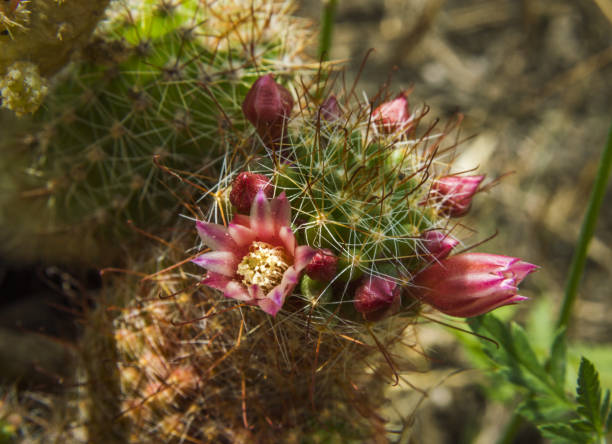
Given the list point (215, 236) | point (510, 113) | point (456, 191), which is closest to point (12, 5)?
point (215, 236)

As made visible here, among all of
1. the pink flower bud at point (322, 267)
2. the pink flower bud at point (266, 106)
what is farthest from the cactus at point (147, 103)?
the pink flower bud at point (322, 267)

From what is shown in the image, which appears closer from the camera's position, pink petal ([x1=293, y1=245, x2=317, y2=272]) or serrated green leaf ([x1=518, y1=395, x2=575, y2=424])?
pink petal ([x1=293, y1=245, x2=317, y2=272])

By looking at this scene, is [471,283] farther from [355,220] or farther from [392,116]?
[392,116]

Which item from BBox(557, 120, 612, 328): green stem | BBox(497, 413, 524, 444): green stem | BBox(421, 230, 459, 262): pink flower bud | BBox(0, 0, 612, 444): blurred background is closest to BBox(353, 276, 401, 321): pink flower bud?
BBox(421, 230, 459, 262): pink flower bud

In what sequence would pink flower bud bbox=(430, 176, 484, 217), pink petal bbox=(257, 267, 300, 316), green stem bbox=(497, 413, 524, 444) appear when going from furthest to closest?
green stem bbox=(497, 413, 524, 444), pink flower bud bbox=(430, 176, 484, 217), pink petal bbox=(257, 267, 300, 316)

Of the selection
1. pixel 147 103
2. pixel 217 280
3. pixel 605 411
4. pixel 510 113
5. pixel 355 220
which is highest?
pixel 147 103

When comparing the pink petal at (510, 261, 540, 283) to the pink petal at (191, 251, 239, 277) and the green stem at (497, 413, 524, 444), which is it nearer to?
the pink petal at (191, 251, 239, 277)

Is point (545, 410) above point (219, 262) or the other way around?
the other way around

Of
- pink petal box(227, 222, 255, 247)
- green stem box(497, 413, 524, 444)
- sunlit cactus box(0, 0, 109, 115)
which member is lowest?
green stem box(497, 413, 524, 444)
